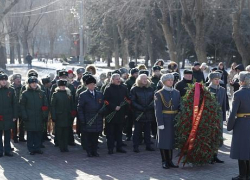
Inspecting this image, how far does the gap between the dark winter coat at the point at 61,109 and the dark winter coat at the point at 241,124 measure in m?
4.50

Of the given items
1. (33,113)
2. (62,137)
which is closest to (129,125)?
(62,137)

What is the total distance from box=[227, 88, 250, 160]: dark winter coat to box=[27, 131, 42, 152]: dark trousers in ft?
16.5

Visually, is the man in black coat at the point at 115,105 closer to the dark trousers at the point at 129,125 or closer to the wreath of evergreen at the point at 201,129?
the dark trousers at the point at 129,125

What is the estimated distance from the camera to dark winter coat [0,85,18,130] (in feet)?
35.0

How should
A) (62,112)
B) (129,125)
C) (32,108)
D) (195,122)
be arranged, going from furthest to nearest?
(129,125), (62,112), (32,108), (195,122)

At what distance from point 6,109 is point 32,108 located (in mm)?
610

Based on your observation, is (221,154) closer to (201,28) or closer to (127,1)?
(201,28)

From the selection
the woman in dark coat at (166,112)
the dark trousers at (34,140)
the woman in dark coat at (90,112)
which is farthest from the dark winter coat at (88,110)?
the woman in dark coat at (166,112)

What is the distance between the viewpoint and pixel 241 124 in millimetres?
8086

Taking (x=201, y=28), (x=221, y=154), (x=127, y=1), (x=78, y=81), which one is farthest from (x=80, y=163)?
(x=127, y=1)

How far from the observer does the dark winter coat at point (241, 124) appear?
26.3 feet

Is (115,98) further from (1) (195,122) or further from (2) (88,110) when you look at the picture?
(1) (195,122)

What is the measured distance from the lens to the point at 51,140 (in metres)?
13.0

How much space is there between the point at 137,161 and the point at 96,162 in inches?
36.3
